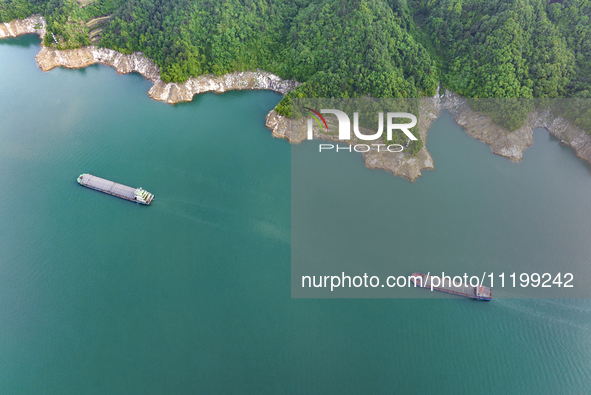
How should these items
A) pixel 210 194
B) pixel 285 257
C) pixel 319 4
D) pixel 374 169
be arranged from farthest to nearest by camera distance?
pixel 319 4 → pixel 374 169 → pixel 210 194 → pixel 285 257

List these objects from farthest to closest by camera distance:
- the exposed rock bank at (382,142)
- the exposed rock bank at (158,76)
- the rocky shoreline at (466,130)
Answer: the exposed rock bank at (158,76) < the rocky shoreline at (466,130) < the exposed rock bank at (382,142)

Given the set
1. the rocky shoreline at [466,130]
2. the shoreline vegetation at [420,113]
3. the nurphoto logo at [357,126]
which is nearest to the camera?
the rocky shoreline at [466,130]

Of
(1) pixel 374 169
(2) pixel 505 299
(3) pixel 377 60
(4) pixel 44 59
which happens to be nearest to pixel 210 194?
(1) pixel 374 169

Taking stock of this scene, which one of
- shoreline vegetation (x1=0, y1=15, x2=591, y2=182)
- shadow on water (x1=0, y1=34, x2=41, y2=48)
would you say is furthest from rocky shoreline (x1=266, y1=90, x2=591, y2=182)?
shadow on water (x1=0, y1=34, x2=41, y2=48)

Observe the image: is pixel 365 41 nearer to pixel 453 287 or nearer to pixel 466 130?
pixel 466 130

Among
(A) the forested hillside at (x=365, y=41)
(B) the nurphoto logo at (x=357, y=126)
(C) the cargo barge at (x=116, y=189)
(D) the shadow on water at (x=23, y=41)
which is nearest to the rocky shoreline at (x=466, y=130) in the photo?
(B) the nurphoto logo at (x=357, y=126)

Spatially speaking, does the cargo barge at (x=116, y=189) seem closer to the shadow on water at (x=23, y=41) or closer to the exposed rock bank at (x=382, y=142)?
the exposed rock bank at (x=382, y=142)

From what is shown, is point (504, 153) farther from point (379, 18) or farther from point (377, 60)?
point (379, 18)

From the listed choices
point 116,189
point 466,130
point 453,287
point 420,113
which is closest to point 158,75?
point 116,189
